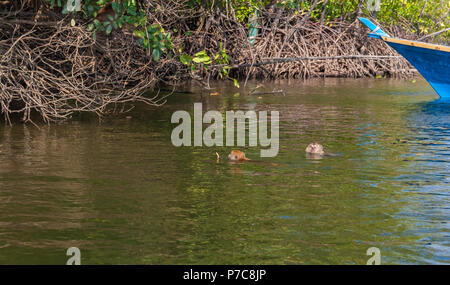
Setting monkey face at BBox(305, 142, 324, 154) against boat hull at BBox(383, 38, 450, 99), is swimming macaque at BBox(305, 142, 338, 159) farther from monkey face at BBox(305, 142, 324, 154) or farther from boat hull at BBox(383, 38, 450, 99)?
boat hull at BBox(383, 38, 450, 99)

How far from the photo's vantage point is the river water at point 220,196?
4.99m

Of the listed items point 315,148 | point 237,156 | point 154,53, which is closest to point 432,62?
point 154,53

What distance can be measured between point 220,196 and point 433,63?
28.1 feet

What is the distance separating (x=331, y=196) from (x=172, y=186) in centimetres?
137

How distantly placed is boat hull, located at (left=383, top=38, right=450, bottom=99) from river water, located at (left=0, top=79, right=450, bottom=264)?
3.34m

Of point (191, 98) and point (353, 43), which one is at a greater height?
point (353, 43)

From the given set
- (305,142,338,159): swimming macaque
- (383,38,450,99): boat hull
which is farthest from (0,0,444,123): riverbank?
(305,142,338,159): swimming macaque

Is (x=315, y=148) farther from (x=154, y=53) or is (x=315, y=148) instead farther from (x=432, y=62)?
(x=432, y=62)

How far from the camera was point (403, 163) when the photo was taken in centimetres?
771

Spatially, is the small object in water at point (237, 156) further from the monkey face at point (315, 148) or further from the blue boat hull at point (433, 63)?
the blue boat hull at point (433, 63)
